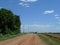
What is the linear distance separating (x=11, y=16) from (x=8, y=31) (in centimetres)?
848

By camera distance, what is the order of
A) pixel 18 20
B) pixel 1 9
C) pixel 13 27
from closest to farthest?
pixel 1 9, pixel 13 27, pixel 18 20

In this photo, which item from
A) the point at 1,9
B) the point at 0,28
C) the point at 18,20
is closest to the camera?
the point at 0,28

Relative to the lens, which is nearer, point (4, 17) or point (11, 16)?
point (4, 17)

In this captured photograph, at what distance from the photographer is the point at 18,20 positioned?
105 m

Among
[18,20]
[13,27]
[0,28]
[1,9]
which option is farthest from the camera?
[18,20]

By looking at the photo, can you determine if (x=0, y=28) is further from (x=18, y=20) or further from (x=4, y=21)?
(x=18, y=20)

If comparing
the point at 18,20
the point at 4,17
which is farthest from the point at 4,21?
the point at 18,20

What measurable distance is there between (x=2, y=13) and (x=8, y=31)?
790cm

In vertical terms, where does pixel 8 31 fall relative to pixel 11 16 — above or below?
below

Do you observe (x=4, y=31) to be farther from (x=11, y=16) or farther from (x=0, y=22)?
(x=11, y=16)

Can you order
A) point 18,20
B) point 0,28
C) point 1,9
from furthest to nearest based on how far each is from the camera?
point 18,20 < point 1,9 < point 0,28

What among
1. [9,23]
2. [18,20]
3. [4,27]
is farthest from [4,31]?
[18,20]

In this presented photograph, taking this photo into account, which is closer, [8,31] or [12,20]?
[8,31]

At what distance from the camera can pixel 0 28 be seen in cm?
7988
